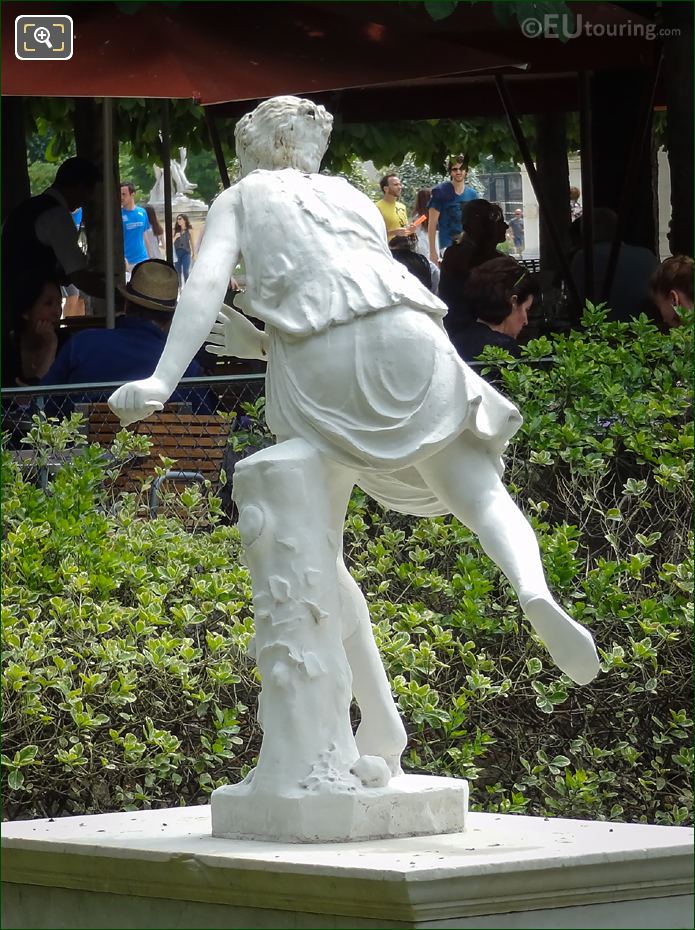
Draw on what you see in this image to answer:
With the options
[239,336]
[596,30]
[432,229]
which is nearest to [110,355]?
[596,30]

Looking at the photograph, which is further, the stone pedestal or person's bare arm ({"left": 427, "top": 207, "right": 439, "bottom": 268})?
person's bare arm ({"left": 427, "top": 207, "right": 439, "bottom": 268})

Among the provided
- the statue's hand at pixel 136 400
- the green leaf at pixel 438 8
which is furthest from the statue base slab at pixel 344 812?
the green leaf at pixel 438 8

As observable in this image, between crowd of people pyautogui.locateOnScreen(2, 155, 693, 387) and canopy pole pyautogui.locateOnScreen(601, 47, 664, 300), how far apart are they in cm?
14

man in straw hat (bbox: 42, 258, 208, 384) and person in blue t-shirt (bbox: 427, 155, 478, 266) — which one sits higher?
person in blue t-shirt (bbox: 427, 155, 478, 266)

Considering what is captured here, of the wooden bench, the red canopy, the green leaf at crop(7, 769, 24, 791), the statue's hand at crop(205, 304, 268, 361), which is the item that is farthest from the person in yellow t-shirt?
the statue's hand at crop(205, 304, 268, 361)

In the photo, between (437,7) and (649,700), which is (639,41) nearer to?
(437,7)

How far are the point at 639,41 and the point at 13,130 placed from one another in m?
3.56

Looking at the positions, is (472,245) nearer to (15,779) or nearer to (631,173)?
(631,173)

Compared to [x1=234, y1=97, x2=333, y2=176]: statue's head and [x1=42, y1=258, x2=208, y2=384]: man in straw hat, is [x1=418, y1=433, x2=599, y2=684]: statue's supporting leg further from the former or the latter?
[x1=42, y1=258, x2=208, y2=384]: man in straw hat

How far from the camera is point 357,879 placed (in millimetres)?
4059

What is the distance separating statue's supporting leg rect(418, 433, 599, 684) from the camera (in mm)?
4207

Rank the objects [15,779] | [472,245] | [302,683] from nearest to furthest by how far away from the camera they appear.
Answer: [302,683], [15,779], [472,245]

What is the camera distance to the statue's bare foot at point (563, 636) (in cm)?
419

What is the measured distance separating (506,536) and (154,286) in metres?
4.73
